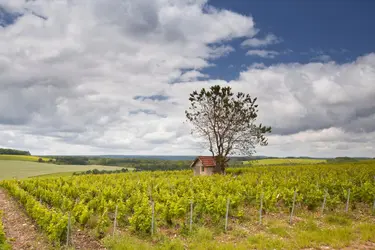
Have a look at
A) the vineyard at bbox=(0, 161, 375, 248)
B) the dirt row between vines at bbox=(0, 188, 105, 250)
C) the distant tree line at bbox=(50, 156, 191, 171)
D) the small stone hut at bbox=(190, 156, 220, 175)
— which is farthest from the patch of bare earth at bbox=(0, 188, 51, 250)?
the distant tree line at bbox=(50, 156, 191, 171)

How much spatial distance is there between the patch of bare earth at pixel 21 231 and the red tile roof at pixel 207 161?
96.3 ft

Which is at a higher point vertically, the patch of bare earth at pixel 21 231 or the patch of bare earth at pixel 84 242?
the patch of bare earth at pixel 84 242

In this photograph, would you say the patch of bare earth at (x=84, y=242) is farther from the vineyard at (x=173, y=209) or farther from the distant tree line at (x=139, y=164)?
the distant tree line at (x=139, y=164)

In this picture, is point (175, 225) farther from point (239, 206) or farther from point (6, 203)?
point (6, 203)

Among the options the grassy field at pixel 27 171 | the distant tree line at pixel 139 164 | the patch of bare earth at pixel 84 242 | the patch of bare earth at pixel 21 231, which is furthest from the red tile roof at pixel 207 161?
the distant tree line at pixel 139 164

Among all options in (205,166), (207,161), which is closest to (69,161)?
(207,161)

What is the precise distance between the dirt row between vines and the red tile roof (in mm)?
30658

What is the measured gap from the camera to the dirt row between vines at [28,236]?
1374cm

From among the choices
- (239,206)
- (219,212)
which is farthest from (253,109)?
(219,212)

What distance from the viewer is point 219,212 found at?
55.9ft

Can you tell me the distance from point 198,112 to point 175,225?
31.1m

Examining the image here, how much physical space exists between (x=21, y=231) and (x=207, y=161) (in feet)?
114

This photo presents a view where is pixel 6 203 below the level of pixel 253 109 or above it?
below

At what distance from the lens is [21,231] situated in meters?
16.6
